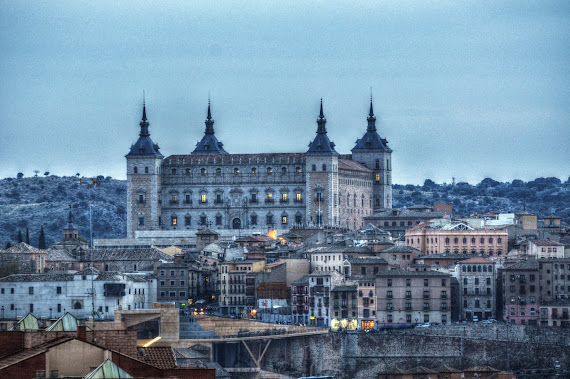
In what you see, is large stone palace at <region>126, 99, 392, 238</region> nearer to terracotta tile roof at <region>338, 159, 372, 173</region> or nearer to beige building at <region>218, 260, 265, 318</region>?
terracotta tile roof at <region>338, 159, 372, 173</region>

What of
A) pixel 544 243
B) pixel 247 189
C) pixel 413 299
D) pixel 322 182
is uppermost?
pixel 322 182

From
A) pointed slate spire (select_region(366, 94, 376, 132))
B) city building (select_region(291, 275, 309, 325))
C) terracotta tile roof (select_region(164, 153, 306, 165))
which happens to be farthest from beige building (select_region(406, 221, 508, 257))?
pointed slate spire (select_region(366, 94, 376, 132))

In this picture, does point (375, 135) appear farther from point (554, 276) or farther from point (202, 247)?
point (554, 276)

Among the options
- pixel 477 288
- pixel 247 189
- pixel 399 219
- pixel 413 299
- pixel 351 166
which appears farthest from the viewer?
pixel 247 189

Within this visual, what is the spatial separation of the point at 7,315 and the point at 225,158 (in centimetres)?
6404

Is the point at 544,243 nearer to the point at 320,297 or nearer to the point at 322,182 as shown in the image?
the point at 320,297

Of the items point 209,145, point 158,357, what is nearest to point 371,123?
point 209,145

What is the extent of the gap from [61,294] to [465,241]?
34.3 m

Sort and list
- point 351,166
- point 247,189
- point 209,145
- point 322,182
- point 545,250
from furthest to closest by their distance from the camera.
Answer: point 209,145, point 247,189, point 351,166, point 322,182, point 545,250

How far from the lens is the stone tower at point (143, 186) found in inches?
6821

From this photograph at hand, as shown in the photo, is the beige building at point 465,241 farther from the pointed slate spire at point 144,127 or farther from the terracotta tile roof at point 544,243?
the pointed slate spire at point 144,127

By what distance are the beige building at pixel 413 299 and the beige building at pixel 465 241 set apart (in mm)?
16948

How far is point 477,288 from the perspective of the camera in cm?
12175

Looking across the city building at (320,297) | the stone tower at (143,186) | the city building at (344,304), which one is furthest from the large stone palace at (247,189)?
the city building at (344,304)
